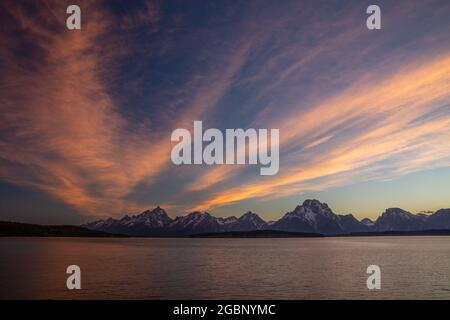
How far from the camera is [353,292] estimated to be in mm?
65250

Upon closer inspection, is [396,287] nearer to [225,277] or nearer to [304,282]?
[304,282]

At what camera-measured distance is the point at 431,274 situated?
89.2 meters
